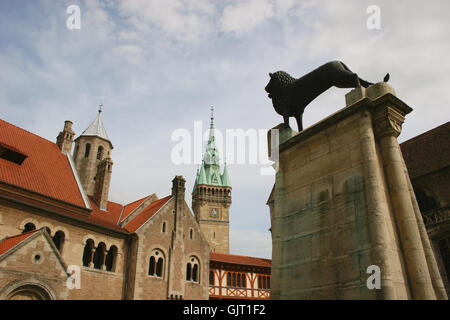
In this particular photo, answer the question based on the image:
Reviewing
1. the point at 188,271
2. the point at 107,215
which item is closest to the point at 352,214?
the point at 188,271

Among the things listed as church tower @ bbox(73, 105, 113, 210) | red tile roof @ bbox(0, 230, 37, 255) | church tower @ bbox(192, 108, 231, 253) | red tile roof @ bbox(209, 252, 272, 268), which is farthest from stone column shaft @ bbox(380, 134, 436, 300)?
church tower @ bbox(192, 108, 231, 253)

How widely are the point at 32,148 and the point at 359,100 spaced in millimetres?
26705

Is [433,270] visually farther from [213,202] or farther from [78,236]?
[213,202]

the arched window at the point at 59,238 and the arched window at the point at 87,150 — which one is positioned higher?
the arched window at the point at 87,150

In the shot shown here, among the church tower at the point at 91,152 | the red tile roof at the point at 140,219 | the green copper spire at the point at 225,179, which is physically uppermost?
the green copper spire at the point at 225,179

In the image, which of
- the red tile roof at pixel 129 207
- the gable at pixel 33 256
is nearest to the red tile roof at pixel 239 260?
the red tile roof at pixel 129 207

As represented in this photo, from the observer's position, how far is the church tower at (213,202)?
74.5 m

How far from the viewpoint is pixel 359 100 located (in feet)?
19.1

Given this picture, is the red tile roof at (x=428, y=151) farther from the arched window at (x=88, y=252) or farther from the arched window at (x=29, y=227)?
the arched window at (x=29, y=227)

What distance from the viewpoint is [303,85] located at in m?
7.39

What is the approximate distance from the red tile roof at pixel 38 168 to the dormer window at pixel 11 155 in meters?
0.16

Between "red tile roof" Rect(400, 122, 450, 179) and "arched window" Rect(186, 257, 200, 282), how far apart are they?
18.8 meters
